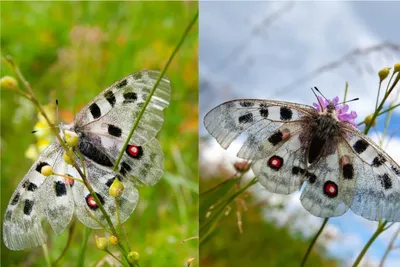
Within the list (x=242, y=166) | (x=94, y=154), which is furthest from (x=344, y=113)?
(x=94, y=154)

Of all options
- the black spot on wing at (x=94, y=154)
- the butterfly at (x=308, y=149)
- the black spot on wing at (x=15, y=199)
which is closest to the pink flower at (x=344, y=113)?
the butterfly at (x=308, y=149)

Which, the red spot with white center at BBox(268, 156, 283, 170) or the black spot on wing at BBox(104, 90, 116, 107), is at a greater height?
the red spot with white center at BBox(268, 156, 283, 170)

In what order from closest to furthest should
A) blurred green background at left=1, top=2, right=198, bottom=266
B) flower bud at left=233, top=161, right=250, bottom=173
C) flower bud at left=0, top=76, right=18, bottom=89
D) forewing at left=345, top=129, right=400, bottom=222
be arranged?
flower bud at left=0, top=76, right=18, bottom=89 < forewing at left=345, top=129, right=400, bottom=222 < flower bud at left=233, top=161, right=250, bottom=173 < blurred green background at left=1, top=2, right=198, bottom=266

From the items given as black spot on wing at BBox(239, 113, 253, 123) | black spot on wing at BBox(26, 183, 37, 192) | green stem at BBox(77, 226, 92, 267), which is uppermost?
black spot on wing at BBox(239, 113, 253, 123)

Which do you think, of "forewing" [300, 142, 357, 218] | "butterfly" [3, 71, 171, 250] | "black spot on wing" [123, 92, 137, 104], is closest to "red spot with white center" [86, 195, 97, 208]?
"butterfly" [3, 71, 171, 250]

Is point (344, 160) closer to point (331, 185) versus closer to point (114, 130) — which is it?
point (331, 185)

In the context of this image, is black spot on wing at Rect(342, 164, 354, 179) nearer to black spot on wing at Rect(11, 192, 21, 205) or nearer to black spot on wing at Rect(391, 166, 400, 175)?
black spot on wing at Rect(391, 166, 400, 175)

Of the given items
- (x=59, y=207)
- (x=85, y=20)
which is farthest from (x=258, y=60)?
Result: (x=85, y=20)
